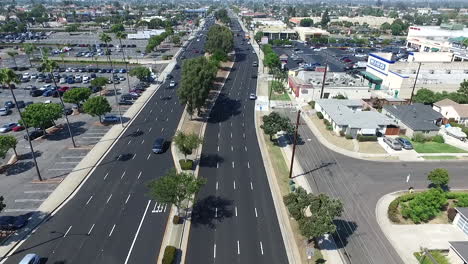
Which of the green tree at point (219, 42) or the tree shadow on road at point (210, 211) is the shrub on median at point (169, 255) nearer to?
the tree shadow on road at point (210, 211)

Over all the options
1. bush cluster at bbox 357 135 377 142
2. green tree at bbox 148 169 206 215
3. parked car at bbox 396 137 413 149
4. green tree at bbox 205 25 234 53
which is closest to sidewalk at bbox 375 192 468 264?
parked car at bbox 396 137 413 149

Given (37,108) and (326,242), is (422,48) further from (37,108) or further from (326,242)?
(37,108)

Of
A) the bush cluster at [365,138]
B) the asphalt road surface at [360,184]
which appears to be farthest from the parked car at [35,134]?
the bush cluster at [365,138]

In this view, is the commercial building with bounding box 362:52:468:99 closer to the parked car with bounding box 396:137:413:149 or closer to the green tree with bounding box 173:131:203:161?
the parked car with bounding box 396:137:413:149

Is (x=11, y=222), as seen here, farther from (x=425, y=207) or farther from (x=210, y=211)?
(x=425, y=207)

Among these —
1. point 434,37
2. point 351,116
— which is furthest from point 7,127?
point 434,37

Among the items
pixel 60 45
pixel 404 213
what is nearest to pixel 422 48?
pixel 404 213
